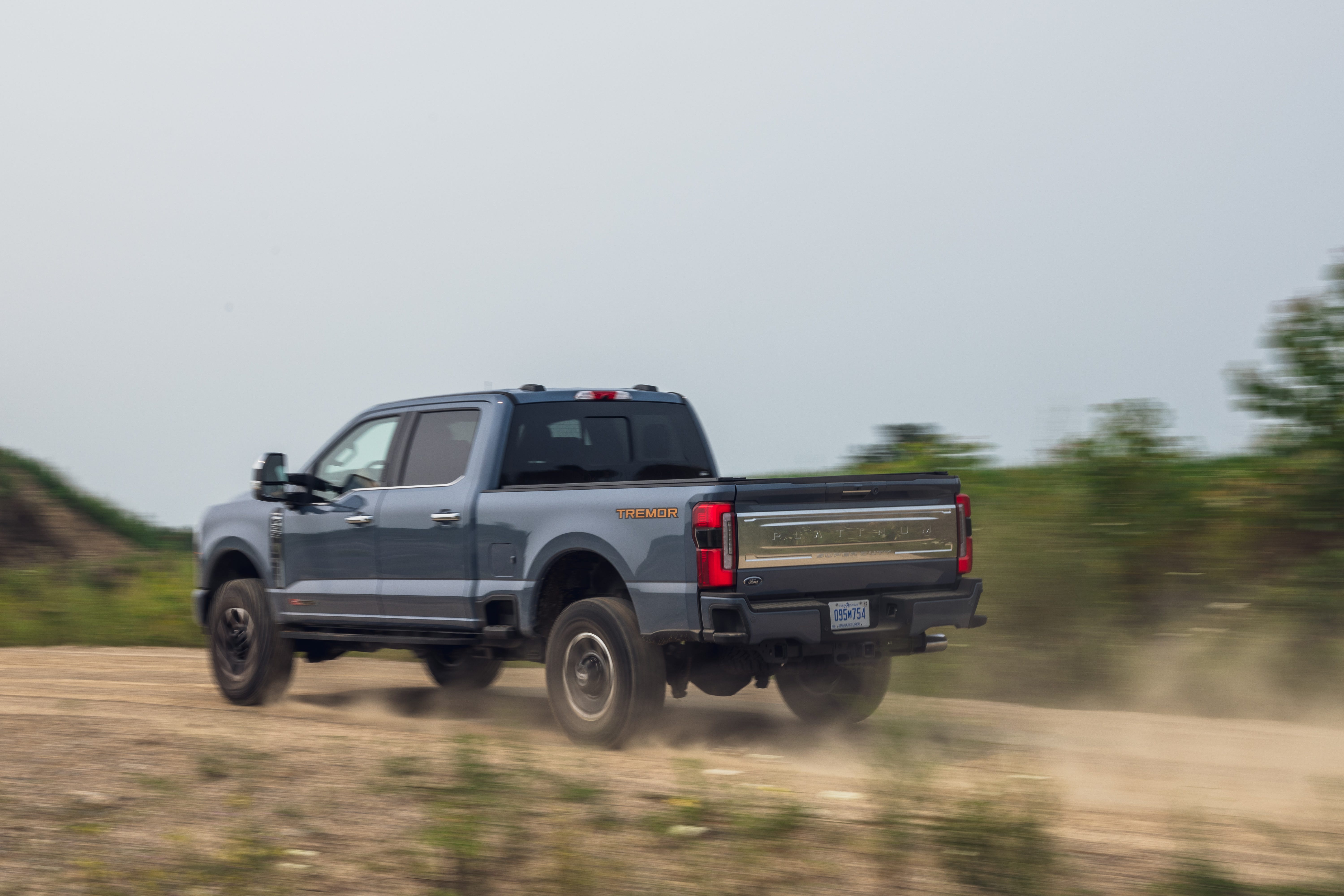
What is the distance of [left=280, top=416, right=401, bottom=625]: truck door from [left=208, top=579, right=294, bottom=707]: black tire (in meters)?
0.22

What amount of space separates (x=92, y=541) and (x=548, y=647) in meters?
30.9

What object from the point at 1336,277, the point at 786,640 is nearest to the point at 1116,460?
the point at 1336,277

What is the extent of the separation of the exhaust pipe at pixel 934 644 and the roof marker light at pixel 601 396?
270 cm

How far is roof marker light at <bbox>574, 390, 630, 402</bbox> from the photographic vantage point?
8.83 metres

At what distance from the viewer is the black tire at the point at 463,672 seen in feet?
35.2

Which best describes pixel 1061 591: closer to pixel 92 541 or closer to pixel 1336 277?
pixel 1336 277

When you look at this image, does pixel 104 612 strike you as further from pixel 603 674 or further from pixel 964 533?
pixel 964 533

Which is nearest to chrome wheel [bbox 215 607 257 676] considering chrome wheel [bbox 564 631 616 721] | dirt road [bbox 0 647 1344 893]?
dirt road [bbox 0 647 1344 893]

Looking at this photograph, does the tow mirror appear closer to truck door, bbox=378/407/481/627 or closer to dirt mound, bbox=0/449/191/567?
truck door, bbox=378/407/481/627

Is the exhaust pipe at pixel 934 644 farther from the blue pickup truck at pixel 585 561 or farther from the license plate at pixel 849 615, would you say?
the license plate at pixel 849 615

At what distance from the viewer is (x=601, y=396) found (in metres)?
8.94

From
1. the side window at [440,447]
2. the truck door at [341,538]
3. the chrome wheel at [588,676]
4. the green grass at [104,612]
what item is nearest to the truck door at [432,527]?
the side window at [440,447]

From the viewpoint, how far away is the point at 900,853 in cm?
477

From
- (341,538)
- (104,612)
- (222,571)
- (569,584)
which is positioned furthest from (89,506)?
(569,584)
